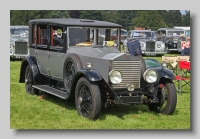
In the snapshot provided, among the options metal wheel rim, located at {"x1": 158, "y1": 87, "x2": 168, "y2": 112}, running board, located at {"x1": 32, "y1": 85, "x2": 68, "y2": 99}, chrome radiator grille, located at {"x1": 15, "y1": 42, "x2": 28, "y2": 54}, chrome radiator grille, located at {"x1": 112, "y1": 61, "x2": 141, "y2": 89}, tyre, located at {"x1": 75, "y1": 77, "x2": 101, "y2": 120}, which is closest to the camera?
tyre, located at {"x1": 75, "y1": 77, "x2": 101, "y2": 120}

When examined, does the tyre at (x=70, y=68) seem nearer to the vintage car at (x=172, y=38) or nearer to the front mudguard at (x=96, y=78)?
the front mudguard at (x=96, y=78)

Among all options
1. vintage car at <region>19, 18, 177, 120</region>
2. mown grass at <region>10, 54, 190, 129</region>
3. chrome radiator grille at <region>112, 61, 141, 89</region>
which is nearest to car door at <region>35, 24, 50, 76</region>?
vintage car at <region>19, 18, 177, 120</region>

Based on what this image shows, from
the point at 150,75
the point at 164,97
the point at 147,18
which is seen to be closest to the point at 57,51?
the point at 150,75

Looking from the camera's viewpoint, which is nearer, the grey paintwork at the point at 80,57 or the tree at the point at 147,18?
the grey paintwork at the point at 80,57

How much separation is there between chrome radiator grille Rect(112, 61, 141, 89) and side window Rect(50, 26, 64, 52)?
161cm

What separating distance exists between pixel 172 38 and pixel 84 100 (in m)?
18.0

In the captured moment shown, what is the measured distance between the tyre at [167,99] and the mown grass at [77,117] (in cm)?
13

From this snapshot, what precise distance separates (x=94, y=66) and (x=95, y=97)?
86 cm

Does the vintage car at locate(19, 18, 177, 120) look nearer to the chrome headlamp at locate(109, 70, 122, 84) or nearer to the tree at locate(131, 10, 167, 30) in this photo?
the chrome headlamp at locate(109, 70, 122, 84)

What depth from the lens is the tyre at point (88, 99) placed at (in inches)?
266

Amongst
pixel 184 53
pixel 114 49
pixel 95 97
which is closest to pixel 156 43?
pixel 184 53

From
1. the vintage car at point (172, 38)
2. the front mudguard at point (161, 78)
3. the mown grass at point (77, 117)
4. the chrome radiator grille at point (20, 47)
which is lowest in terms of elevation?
the mown grass at point (77, 117)

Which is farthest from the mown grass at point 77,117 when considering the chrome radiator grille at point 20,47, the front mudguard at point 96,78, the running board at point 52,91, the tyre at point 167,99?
the chrome radiator grille at point 20,47

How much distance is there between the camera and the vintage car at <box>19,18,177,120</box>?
23.1ft
